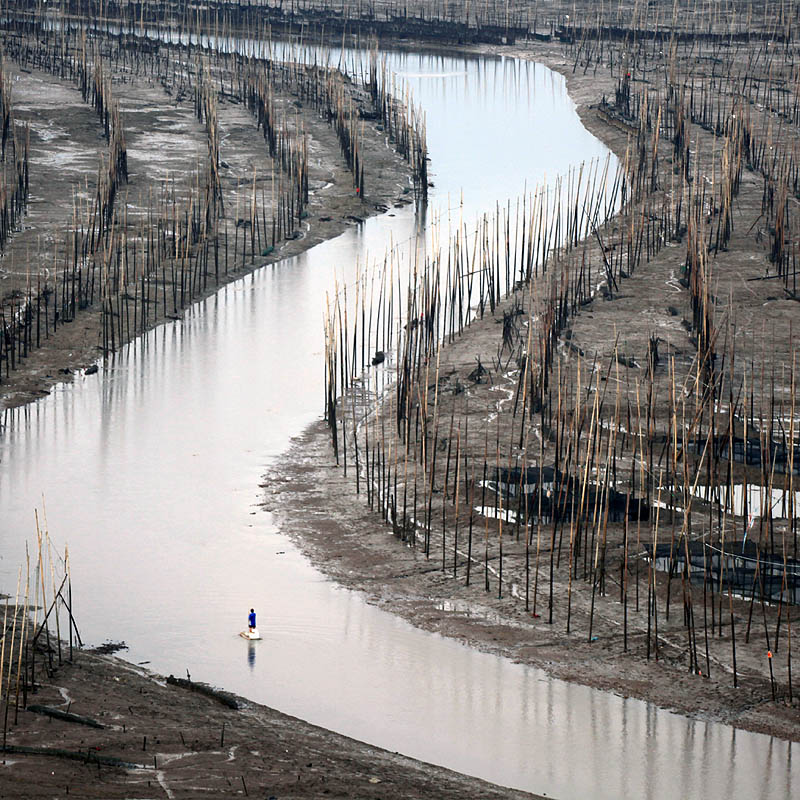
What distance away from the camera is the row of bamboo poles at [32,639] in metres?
9.98

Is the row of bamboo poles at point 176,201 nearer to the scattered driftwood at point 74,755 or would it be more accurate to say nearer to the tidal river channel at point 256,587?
the tidal river channel at point 256,587

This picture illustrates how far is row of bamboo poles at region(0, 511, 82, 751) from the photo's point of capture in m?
9.98

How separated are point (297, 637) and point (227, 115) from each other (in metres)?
23.2

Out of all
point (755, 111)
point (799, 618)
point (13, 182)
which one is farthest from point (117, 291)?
point (755, 111)

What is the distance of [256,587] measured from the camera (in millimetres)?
13438

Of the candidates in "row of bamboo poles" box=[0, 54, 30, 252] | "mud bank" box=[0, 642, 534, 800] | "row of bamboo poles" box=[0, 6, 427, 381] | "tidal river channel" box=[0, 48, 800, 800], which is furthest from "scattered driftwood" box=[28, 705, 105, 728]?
"row of bamboo poles" box=[0, 54, 30, 252]

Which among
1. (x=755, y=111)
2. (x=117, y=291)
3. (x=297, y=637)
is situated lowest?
(x=297, y=637)

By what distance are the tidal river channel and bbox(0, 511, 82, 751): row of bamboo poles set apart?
0.23 m

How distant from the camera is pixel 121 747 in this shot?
945 cm

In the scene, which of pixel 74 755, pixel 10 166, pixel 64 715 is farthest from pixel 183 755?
pixel 10 166

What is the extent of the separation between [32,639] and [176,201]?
15.9m

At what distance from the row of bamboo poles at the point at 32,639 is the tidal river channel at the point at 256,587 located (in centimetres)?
23

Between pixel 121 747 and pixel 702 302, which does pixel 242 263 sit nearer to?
pixel 702 302

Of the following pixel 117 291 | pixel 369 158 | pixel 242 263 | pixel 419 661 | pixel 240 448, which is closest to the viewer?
pixel 419 661
